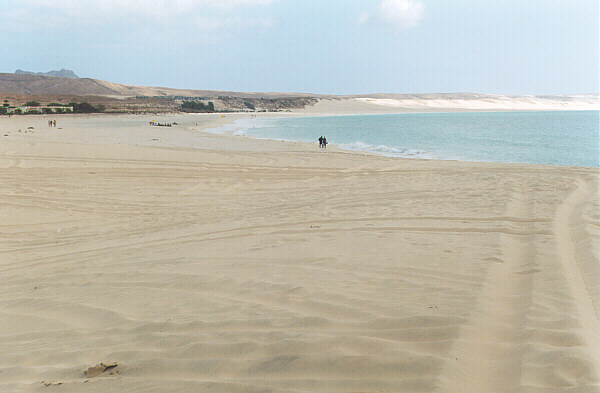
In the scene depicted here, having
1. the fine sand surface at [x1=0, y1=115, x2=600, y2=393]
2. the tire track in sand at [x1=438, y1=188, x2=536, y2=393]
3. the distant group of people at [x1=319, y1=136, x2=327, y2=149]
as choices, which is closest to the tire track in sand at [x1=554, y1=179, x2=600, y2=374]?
the fine sand surface at [x1=0, y1=115, x2=600, y2=393]

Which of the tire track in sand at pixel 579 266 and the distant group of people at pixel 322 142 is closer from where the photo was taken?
the tire track in sand at pixel 579 266

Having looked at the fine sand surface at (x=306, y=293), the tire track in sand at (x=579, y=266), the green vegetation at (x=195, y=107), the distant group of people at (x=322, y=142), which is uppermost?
the green vegetation at (x=195, y=107)

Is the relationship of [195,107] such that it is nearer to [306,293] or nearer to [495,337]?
[306,293]

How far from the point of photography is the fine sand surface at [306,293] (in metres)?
2.79

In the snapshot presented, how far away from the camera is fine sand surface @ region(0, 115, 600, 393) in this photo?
9.15 feet

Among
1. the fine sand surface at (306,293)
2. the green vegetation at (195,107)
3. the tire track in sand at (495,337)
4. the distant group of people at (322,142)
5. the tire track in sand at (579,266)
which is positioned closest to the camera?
the tire track in sand at (495,337)

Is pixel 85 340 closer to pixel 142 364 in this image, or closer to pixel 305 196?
pixel 142 364

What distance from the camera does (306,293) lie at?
4121 millimetres

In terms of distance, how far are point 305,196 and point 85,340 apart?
7297 millimetres

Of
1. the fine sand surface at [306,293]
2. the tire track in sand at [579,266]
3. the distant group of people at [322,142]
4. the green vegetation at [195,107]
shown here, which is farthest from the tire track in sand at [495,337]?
the green vegetation at [195,107]

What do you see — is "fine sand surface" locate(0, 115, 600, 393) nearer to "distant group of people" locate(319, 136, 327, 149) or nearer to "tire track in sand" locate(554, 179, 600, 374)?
"tire track in sand" locate(554, 179, 600, 374)

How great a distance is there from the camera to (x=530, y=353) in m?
2.89

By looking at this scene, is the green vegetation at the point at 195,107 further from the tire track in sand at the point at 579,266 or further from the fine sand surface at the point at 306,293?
the tire track in sand at the point at 579,266

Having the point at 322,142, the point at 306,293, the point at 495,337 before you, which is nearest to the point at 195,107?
the point at 322,142
